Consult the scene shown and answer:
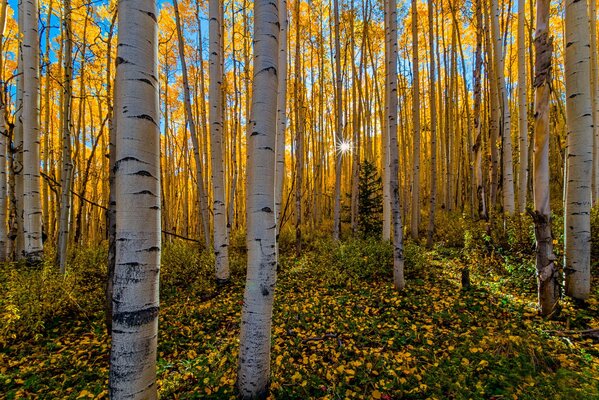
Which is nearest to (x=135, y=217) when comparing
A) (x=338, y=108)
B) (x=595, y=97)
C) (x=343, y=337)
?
(x=343, y=337)

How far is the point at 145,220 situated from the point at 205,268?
14.6ft

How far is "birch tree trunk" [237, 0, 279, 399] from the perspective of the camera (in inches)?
71.2

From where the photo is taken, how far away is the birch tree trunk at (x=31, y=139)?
394cm

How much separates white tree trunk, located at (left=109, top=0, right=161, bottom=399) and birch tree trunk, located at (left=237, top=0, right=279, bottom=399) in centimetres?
66

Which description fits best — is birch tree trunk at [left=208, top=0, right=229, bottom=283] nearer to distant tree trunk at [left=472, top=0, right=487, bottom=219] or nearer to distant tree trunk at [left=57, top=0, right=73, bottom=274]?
distant tree trunk at [left=57, top=0, right=73, bottom=274]

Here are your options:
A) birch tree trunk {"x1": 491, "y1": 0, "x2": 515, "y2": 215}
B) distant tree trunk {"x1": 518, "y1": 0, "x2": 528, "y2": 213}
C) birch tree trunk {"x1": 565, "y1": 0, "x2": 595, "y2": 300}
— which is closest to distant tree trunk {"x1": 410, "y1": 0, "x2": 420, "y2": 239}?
birch tree trunk {"x1": 491, "y1": 0, "x2": 515, "y2": 215}

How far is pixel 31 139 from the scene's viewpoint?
→ 3.98m

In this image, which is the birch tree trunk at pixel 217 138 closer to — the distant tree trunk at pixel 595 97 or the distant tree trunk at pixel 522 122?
the distant tree trunk at pixel 522 122

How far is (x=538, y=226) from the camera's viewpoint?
3.01 m

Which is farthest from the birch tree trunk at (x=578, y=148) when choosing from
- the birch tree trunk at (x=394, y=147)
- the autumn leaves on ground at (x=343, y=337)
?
the birch tree trunk at (x=394, y=147)

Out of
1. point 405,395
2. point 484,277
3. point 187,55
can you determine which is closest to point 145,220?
point 405,395

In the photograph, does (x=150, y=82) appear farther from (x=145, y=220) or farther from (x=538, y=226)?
(x=538, y=226)

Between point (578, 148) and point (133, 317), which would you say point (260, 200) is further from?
point (578, 148)

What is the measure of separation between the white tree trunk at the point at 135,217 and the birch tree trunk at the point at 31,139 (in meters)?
4.14
